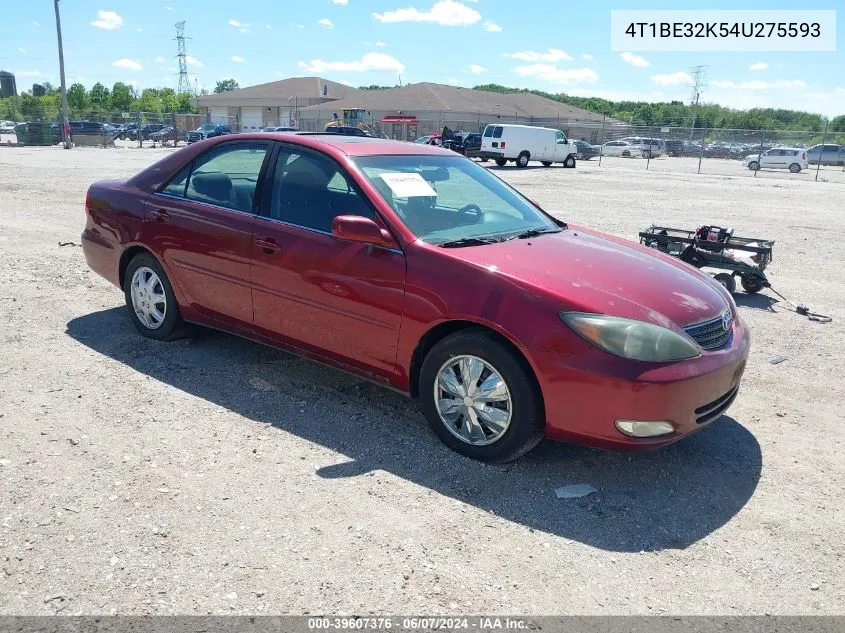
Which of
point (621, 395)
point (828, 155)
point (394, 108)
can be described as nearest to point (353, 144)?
point (621, 395)

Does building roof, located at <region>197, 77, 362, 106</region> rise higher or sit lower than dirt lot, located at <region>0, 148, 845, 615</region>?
higher

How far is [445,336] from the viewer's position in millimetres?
3750

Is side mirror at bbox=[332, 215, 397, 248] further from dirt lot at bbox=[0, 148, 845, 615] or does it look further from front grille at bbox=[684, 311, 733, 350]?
front grille at bbox=[684, 311, 733, 350]

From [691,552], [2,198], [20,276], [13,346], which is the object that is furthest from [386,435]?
[2,198]

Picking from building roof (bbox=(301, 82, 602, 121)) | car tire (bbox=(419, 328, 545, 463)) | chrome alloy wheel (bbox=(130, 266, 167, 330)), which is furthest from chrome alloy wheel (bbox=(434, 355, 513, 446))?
building roof (bbox=(301, 82, 602, 121))

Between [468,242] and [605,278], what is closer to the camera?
[605,278]

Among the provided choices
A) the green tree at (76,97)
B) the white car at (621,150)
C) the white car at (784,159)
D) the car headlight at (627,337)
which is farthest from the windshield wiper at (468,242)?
the green tree at (76,97)

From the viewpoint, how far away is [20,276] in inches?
288

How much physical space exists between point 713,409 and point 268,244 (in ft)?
9.22

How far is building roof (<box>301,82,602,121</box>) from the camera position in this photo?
207 ft

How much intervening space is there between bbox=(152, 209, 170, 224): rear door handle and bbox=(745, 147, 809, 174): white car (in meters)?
41.0

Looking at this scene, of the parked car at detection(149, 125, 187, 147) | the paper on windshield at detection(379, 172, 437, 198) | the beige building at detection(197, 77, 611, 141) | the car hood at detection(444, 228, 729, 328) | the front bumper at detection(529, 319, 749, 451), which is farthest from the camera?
the beige building at detection(197, 77, 611, 141)

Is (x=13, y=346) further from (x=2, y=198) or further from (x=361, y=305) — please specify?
(x=2, y=198)

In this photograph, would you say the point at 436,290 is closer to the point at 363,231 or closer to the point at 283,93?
the point at 363,231
